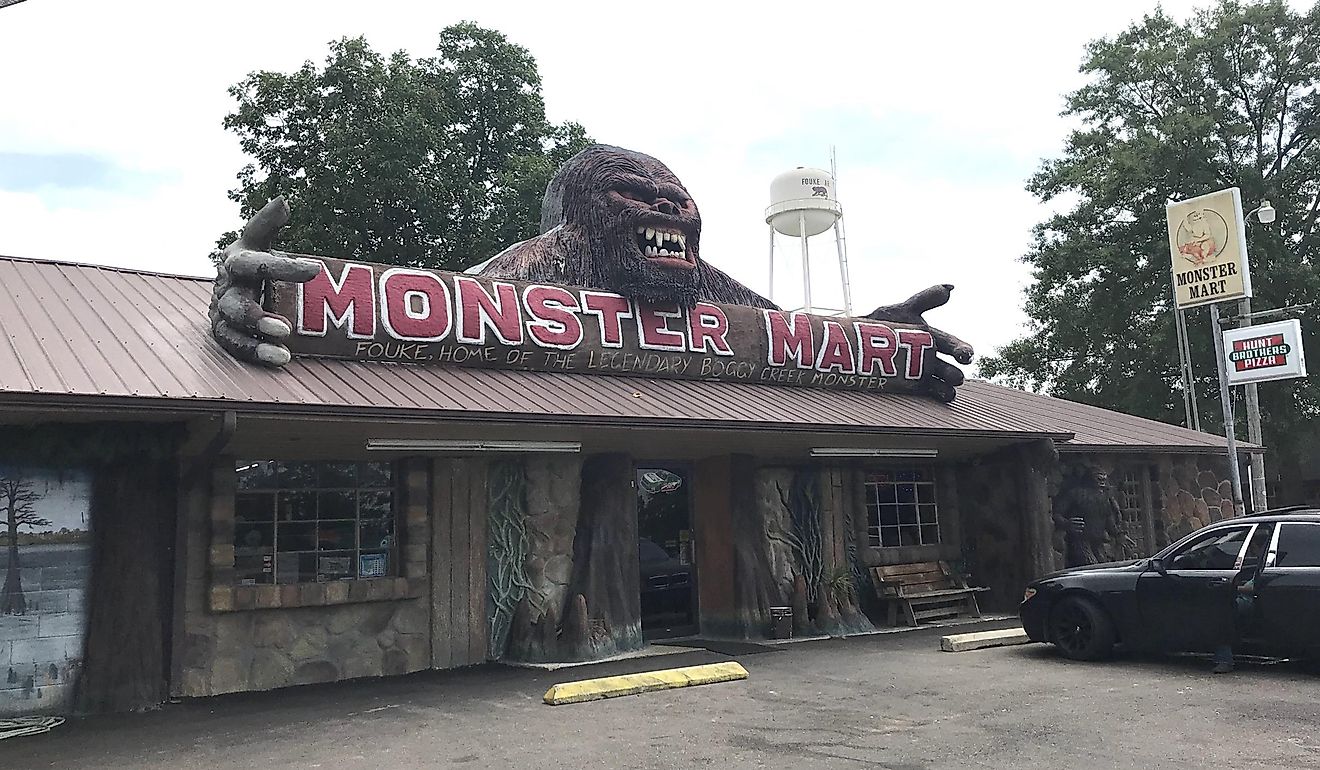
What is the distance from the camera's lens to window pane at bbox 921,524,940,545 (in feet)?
46.9

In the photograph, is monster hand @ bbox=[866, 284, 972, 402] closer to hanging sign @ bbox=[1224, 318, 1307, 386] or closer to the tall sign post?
the tall sign post

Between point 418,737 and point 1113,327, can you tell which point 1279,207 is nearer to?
point 1113,327

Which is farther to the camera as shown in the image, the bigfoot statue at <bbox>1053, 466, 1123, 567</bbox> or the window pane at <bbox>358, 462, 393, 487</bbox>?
the bigfoot statue at <bbox>1053, 466, 1123, 567</bbox>

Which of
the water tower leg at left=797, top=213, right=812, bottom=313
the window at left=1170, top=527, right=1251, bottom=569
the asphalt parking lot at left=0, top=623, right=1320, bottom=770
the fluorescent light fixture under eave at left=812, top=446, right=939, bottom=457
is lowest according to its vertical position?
the asphalt parking lot at left=0, top=623, right=1320, bottom=770

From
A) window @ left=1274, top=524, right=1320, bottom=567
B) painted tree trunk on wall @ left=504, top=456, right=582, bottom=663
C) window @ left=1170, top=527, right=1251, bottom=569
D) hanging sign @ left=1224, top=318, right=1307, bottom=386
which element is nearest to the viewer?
window @ left=1274, top=524, right=1320, bottom=567

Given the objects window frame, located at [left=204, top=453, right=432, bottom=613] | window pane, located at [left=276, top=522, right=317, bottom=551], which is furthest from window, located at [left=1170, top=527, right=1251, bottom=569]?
window pane, located at [left=276, top=522, right=317, bottom=551]

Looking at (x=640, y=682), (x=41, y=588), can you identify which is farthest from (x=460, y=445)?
(x=41, y=588)

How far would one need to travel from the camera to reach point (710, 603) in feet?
40.8

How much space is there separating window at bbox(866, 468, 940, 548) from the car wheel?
383cm

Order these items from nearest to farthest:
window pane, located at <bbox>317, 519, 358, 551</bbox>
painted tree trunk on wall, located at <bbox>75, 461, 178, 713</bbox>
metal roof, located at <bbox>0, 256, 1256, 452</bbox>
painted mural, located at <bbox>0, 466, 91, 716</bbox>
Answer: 1. metal roof, located at <bbox>0, 256, 1256, 452</bbox>
2. painted mural, located at <bbox>0, 466, 91, 716</bbox>
3. painted tree trunk on wall, located at <bbox>75, 461, 178, 713</bbox>
4. window pane, located at <bbox>317, 519, 358, 551</bbox>

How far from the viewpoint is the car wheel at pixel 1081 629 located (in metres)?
9.48

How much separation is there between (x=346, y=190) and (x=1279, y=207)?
22.9 metres

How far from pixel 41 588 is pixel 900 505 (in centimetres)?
1014

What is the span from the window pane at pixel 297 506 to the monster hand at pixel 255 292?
5.32ft
